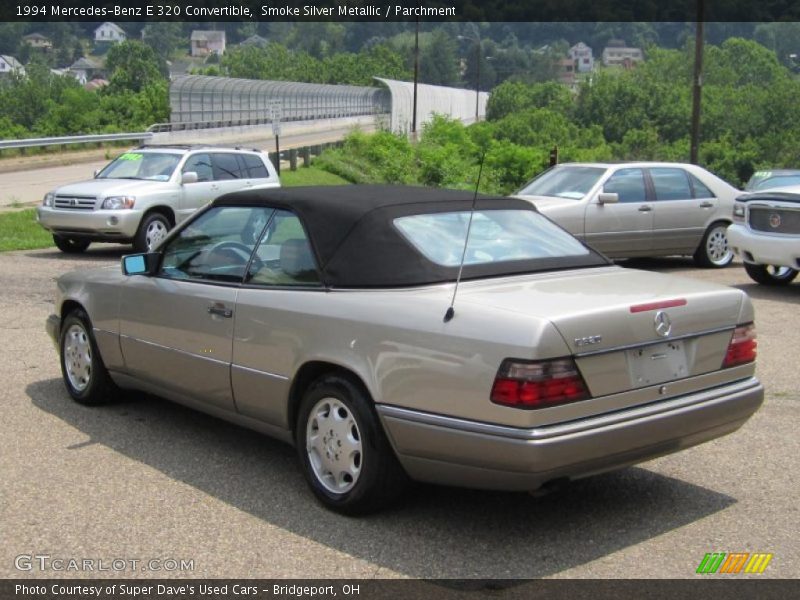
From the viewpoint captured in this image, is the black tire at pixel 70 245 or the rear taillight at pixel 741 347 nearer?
the rear taillight at pixel 741 347

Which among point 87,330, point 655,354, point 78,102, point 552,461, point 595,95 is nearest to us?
point 552,461

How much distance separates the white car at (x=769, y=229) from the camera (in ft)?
39.7

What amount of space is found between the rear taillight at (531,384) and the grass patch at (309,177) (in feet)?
85.1

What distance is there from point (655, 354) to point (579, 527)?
88 centimetres

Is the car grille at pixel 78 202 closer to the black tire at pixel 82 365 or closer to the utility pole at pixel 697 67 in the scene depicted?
the black tire at pixel 82 365

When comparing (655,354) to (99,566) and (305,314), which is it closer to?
(305,314)

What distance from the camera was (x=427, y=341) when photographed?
4.60 meters

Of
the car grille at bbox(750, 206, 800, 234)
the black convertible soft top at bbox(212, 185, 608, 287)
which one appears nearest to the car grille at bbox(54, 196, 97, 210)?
the car grille at bbox(750, 206, 800, 234)

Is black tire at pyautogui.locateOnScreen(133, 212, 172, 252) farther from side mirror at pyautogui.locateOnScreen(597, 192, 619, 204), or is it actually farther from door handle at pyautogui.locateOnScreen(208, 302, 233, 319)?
door handle at pyautogui.locateOnScreen(208, 302, 233, 319)

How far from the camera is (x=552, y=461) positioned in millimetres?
4344

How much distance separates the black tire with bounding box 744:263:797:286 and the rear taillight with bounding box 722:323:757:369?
27.6 feet

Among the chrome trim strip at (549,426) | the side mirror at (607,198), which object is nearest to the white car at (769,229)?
the side mirror at (607,198)

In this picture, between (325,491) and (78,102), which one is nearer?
(325,491)

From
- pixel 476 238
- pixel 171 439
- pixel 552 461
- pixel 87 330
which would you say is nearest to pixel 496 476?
pixel 552 461
